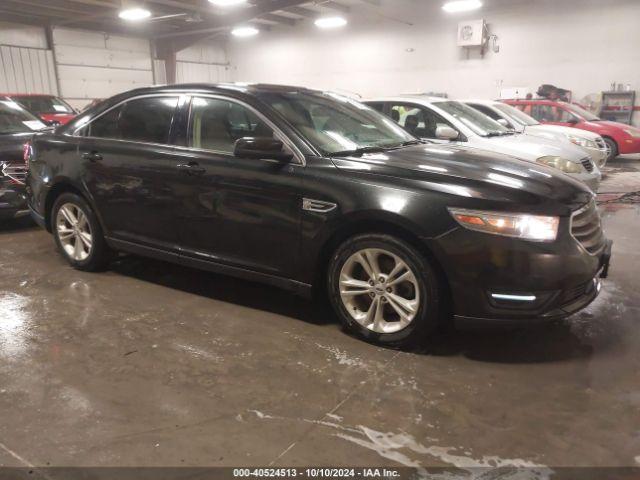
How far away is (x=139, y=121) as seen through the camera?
12.7 ft

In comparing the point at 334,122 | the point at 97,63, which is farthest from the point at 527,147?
the point at 97,63

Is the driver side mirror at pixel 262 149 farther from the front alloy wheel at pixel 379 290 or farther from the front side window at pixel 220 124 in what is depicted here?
the front alloy wheel at pixel 379 290

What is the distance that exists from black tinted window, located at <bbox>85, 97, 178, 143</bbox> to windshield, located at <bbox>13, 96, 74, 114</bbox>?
9217 millimetres

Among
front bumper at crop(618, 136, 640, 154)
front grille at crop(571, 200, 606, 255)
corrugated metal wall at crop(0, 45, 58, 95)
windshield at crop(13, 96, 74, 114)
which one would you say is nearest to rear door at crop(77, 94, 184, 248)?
front grille at crop(571, 200, 606, 255)

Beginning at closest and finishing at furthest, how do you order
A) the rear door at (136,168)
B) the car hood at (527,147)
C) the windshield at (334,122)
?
the windshield at (334,122) → the rear door at (136,168) → the car hood at (527,147)

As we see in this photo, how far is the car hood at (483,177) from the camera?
269cm

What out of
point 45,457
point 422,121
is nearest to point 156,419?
point 45,457

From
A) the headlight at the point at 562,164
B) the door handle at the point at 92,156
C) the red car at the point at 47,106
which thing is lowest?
the headlight at the point at 562,164

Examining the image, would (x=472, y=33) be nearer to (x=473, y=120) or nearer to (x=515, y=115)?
(x=515, y=115)

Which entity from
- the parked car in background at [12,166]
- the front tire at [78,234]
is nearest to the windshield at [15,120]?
the parked car in background at [12,166]

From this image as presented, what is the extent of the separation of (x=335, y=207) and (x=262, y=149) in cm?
57

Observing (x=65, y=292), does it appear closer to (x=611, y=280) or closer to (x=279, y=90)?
(x=279, y=90)

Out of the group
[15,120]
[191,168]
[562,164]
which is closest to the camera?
[191,168]

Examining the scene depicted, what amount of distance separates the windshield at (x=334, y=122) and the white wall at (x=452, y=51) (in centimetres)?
1375
